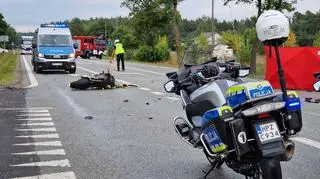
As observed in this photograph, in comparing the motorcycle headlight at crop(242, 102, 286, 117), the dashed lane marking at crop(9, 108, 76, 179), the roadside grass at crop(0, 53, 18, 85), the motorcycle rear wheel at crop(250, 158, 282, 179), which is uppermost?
the motorcycle headlight at crop(242, 102, 286, 117)

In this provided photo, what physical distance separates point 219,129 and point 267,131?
0.47 metres

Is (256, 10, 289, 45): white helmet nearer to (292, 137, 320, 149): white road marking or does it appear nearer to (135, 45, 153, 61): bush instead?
(292, 137, 320, 149): white road marking

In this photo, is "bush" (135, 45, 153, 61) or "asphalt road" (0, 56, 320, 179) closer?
"asphalt road" (0, 56, 320, 179)

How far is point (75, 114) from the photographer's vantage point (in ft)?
39.4

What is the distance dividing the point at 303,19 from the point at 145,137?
263 feet

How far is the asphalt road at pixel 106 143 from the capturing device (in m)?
6.65

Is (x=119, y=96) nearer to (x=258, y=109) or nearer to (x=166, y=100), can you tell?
(x=166, y=100)

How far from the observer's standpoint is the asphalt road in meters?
6.65

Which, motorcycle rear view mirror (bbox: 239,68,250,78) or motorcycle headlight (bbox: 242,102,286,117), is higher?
motorcycle rear view mirror (bbox: 239,68,250,78)

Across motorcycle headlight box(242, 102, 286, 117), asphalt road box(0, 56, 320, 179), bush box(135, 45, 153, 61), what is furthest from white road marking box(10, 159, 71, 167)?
bush box(135, 45, 153, 61)

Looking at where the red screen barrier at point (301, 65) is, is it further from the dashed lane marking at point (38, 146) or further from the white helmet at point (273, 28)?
the white helmet at point (273, 28)

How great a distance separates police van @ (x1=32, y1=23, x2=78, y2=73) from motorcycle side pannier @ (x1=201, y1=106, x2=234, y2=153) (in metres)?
23.8

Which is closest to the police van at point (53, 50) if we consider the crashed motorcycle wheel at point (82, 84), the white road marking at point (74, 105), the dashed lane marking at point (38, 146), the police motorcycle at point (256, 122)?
A: the crashed motorcycle wheel at point (82, 84)

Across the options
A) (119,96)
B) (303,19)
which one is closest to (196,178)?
(119,96)
